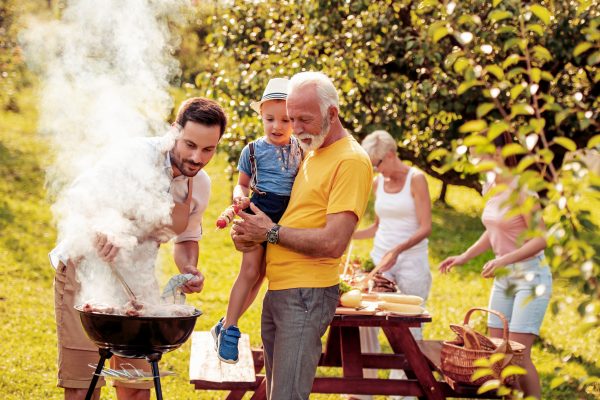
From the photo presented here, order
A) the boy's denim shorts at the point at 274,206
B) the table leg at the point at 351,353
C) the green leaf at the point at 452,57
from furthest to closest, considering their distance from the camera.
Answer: the table leg at the point at 351,353
the boy's denim shorts at the point at 274,206
the green leaf at the point at 452,57

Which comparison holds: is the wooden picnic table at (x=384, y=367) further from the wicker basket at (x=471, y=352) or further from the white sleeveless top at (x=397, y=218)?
the white sleeveless top at (x=397, y=218)

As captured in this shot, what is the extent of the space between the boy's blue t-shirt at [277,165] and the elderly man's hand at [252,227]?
0.20 m

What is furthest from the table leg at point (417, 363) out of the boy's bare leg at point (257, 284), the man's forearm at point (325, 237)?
the man's forearm at point (325, 237)

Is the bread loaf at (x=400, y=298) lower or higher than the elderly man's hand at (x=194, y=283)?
lower

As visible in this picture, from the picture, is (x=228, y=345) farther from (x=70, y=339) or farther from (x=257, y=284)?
(x=70, y=339)

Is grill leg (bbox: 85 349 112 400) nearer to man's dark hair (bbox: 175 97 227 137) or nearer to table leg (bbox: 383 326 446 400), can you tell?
man's dark hair (bbox: 175 97 227 137)

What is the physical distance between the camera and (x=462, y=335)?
15.8 feet

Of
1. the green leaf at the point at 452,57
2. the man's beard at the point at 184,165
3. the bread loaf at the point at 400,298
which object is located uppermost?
the green leaf at the point at 452,57

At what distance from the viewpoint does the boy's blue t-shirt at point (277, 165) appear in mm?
3789

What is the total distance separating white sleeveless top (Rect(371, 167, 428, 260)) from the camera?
599 cm

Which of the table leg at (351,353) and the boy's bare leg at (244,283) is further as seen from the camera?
the table leg at (351,353)

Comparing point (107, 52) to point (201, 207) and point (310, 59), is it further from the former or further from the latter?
point (201, 207)

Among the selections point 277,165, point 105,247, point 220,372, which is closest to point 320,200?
point 277,165

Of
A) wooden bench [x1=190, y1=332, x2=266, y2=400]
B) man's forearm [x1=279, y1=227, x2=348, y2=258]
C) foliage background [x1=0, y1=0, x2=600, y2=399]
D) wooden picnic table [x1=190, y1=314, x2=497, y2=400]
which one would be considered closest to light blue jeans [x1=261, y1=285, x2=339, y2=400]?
man's forearm [x1=279, y1=227, x2=348, y2=258]
